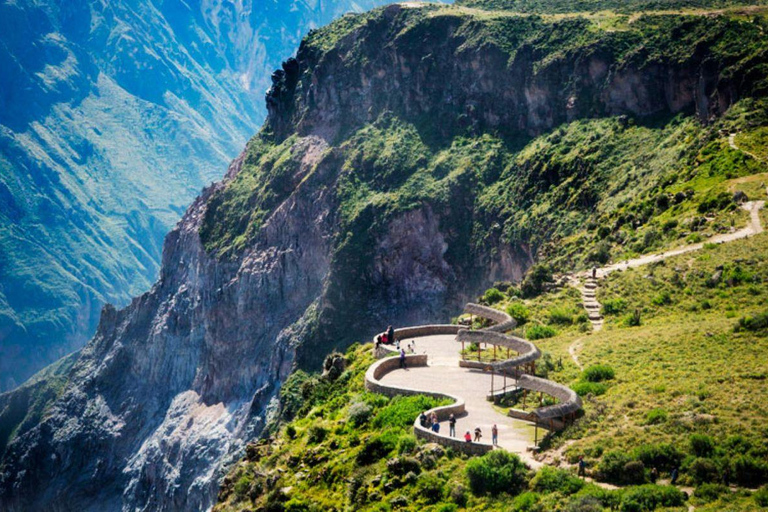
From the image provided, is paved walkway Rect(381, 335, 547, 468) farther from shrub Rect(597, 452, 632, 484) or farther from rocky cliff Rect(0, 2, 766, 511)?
rocky cliff Rect(0, 2, 766, 511)

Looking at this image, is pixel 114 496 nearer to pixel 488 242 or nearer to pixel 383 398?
pixel 488 242

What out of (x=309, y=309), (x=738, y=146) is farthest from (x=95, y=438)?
(x=738, y=146)

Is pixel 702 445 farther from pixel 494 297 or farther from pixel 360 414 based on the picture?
pixel 494 297

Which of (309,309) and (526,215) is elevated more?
(526,215)

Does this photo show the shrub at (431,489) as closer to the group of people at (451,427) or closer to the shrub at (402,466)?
the shrub at (402,466)

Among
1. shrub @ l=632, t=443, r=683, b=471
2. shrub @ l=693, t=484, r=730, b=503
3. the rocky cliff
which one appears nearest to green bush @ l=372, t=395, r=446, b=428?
shrub @ l=632, t=443, r=683, b=471

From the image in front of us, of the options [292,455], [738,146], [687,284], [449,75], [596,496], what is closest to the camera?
[596,496]

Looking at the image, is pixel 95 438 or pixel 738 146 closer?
pixel 738 146
